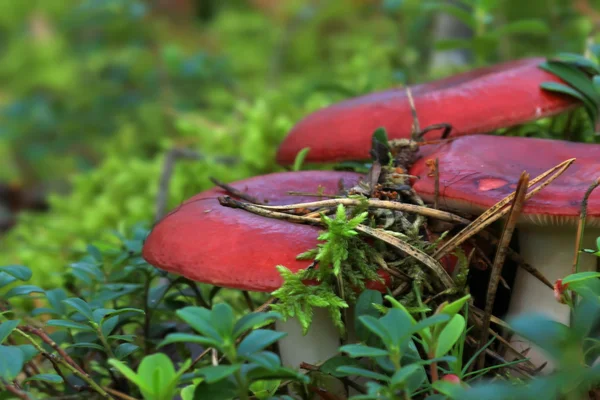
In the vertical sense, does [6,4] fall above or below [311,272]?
above

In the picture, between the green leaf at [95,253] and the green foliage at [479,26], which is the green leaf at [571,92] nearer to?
the green foliage at [479,26]

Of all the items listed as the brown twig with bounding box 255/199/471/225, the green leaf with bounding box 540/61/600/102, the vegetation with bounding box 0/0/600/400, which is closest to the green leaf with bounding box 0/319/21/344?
the vegetation with bounding box 0/0/600/400

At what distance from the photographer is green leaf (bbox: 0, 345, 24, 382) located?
27.4 inches

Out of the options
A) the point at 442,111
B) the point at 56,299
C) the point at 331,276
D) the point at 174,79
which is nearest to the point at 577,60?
the point at 442,111

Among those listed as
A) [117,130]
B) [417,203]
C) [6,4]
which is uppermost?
[6,4]

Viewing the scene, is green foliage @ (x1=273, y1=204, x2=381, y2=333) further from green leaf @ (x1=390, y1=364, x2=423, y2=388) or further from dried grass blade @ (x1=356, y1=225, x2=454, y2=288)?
green leaf @ (x1=390, y1=364, x2=423, y2=388)

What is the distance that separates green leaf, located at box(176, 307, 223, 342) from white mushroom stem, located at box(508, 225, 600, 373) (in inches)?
22.0

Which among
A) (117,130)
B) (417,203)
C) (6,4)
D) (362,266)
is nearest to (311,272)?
(362,266)

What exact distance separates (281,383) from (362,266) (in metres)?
0.21

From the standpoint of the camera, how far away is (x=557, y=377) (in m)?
0.58

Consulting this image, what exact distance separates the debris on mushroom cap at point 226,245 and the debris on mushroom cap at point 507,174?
18 centimetres

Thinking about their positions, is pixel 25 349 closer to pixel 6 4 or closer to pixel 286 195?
pixel 286 195

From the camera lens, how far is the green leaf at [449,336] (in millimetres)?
719

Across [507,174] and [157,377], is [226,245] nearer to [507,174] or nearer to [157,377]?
[157,377]
